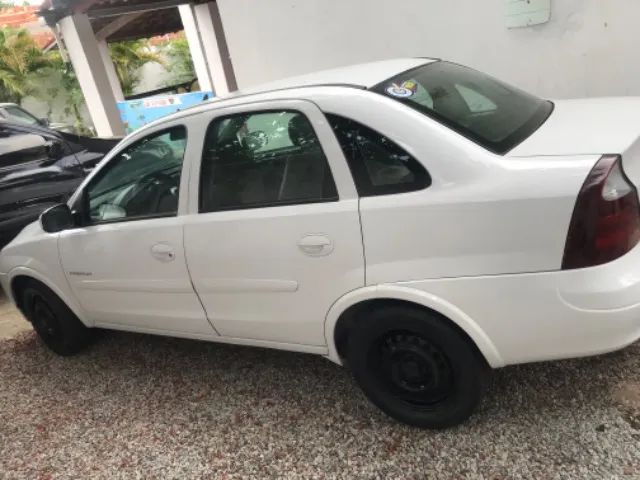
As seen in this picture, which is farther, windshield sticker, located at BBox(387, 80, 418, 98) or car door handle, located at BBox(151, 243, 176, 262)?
car door handle, located at BBox(151, 243, 176, 262)

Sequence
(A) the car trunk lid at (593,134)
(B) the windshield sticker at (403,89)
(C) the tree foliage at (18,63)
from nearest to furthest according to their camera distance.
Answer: (A) the car trunk lid at (593,134) → (B) the windshield sticker at (403,89) → (C) the tree foliage at (18,63)

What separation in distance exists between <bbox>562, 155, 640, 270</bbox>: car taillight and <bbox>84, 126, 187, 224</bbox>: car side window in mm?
1939

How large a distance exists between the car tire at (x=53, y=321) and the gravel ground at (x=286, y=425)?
11.5 inches

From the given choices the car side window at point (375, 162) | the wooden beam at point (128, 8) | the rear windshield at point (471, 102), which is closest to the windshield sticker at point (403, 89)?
the rear windshield at point (471, 102)

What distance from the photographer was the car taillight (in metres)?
1.89

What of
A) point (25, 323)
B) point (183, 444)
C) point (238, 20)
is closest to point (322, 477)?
point (183, 444)

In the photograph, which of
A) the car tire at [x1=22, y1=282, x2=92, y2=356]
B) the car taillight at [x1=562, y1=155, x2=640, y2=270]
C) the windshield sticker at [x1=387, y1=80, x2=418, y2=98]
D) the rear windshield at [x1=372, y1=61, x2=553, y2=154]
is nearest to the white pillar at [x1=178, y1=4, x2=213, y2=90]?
the car tire at [x1=22, y1=282, x2=92, y2=356]

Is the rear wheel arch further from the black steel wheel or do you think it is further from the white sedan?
the black steel wheel

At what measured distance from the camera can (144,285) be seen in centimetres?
310

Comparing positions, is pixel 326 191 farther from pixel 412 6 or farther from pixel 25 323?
pixel 25 323

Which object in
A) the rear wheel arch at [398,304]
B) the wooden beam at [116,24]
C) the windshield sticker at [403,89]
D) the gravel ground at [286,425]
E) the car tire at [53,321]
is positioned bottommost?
the gravel ground at [286,425]

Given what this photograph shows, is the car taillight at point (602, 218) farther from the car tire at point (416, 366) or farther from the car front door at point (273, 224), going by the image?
the car front door at point (273, 224)

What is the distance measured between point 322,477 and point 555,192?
1579 mm

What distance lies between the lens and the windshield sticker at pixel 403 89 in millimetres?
2379
